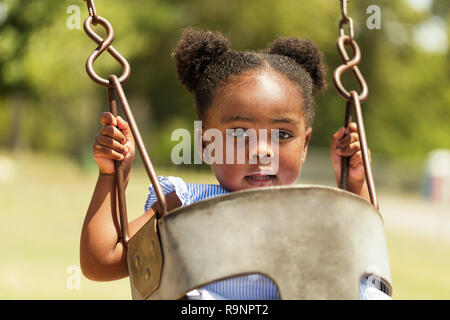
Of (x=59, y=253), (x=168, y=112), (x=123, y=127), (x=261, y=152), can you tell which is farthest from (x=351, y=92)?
(x=168, y=112)

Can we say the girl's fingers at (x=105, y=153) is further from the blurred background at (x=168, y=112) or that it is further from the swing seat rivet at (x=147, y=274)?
the blurred background at (x=168, y=112)

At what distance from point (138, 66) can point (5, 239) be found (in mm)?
17203

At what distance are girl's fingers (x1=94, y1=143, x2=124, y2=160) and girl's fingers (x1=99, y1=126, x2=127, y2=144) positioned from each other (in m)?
0.04

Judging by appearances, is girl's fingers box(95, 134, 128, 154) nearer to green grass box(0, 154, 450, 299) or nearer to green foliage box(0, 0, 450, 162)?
green grass box(0, 154, 450, 299)

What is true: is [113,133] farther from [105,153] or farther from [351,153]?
[351,153]

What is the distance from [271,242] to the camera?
1.36 meters

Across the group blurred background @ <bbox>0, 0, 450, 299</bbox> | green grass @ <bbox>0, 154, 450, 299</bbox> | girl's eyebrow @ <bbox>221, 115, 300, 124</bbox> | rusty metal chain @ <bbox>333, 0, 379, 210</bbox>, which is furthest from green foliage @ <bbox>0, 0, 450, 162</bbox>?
girl's eyebrow @ <bbox>221, 115, 300, 124</bbox>

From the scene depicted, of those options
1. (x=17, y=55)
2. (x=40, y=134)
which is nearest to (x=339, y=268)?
(x=17, y=55)

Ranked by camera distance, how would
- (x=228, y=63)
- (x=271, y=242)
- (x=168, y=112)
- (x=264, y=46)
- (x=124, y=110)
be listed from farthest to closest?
(x=168, y=112), (x=264, y=46), (x=228, y=63), (x=124, y=110), (x=271, y=242)

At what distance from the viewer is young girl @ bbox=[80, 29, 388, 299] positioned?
5.68ft

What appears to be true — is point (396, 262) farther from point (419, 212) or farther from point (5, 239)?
point (419, 212)

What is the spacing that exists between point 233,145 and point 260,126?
0.10 meters

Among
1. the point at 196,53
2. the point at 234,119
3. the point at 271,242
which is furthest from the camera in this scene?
the point at 196,53

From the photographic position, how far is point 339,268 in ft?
4.55
